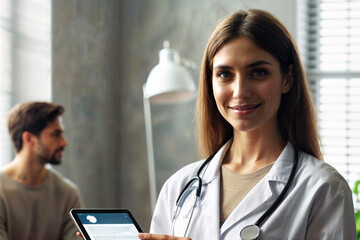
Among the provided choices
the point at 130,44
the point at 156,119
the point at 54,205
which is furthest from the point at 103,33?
the point at 54,205

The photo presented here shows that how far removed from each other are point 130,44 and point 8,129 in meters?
1.62

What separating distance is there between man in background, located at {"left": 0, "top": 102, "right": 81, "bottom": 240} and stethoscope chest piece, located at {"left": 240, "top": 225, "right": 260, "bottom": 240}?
2.10 meters

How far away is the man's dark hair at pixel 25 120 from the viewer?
3.45m

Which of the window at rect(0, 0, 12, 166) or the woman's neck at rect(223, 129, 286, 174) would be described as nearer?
the woman's neck at rect(223, 129, 286, 174)

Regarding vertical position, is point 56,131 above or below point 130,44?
below

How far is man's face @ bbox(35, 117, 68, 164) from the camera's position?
11.5 feet

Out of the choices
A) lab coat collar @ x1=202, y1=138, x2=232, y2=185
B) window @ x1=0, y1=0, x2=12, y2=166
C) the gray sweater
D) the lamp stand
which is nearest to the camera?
lab coat collar @ x1=202, y1=138, x2=232, y2=185

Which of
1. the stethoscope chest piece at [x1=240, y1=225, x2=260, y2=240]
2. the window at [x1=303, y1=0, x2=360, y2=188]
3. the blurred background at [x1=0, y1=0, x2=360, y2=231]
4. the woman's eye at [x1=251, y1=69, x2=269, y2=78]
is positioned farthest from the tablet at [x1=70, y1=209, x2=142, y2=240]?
the window at [x1=303, y1=0, x2=360, y2=188]

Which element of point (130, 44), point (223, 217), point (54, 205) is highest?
point (130, 44)

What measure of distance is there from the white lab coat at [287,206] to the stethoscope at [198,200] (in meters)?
0.01

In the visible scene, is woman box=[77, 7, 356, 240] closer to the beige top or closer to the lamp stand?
the beige top

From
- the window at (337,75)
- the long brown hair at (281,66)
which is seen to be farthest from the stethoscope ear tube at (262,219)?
the window at (337,75)

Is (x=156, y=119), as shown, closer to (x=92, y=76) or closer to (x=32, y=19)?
(x=92, y=76)

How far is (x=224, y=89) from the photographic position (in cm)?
156
